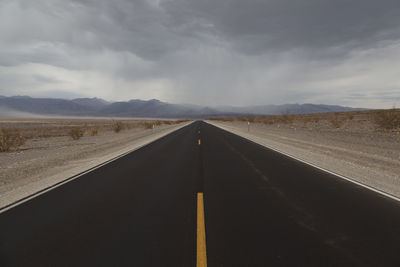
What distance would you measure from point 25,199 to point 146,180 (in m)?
2.91

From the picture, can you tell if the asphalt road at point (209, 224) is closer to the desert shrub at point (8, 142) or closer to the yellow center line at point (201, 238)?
the yellow center line at point (201, 238)

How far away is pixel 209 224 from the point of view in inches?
158

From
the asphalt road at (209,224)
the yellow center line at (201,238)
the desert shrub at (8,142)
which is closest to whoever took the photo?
the yellow center line at (201,238)

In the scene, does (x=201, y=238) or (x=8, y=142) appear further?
(x=8, y=142)

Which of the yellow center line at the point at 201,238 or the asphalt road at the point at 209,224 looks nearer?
the yellow center line at the point at 201,238

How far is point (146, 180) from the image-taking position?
6.91m

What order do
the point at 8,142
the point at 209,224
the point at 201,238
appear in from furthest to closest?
the point at 8,142 → the point at 209,224 → the point at 201,238

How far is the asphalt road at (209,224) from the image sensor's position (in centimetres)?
311

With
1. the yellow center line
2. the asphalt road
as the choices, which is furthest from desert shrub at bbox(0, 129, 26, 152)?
the yellow center line

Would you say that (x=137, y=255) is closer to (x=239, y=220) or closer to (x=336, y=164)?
(x=239, y=220)

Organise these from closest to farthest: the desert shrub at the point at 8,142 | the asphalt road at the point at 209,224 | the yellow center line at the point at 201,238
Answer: the yellow center line at the point at 201,238 → the asphalt road at the point at 209,224 → the desert shrub at the point at 8,142

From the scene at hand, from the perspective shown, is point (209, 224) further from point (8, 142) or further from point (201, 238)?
point (8, 142)

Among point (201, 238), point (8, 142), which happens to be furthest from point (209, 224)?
point (8, 142)

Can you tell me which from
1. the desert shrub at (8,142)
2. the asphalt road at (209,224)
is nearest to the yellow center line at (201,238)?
the asphalt road at (209,224)
